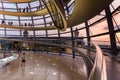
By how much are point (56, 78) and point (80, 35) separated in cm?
839

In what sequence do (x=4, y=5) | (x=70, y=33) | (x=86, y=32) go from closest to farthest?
1. (x=86, y=32)
2. (x=70, y=33)
3. (x=4, y=5)

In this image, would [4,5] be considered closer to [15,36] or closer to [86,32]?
[15,36]

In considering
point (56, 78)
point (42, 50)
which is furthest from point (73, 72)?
point (42, 50)

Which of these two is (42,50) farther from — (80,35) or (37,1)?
(80,35)

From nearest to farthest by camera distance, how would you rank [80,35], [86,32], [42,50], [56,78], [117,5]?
[117,5] → [56,78] → [86,32] → [80,35] → [42,50]

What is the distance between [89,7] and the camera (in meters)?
10.6

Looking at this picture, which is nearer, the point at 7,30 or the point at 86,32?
the point at 86,32

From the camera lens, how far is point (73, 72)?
17609 millimetres

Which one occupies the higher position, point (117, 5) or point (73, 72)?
point (117, 5)

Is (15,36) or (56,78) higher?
(15,36)

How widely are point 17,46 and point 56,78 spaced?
21350 mm

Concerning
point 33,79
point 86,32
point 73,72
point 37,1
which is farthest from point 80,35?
point 37,1

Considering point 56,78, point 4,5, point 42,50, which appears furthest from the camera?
point 4,5

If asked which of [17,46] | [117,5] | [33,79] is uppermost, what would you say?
[117,5]
